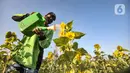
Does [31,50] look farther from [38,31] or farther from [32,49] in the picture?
[38,31]

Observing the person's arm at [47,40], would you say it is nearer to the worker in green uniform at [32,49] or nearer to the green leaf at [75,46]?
the worker in green uniform at [32,49]

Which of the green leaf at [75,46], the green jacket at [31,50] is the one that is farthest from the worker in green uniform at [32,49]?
the green leaf at [75,46]

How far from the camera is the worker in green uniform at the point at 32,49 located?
109 centimetres

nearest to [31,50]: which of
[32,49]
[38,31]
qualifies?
[32,49]

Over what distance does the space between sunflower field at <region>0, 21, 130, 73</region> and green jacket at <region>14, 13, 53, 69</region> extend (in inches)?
1.9

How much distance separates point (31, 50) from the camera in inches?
43.3

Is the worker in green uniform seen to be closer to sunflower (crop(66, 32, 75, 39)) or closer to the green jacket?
the green jacket

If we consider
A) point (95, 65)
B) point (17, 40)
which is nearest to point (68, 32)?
point (17, 40)

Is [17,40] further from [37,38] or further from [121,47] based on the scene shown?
[121,47]

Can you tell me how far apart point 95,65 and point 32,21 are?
631mm

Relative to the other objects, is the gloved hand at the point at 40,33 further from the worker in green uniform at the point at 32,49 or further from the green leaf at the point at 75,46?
the green leaf at the point at 75,46

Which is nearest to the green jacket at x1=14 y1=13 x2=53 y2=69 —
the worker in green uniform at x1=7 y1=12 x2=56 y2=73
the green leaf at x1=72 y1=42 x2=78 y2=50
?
the worker in green uniform at x1=7 y1=12 x2=56 y2=73

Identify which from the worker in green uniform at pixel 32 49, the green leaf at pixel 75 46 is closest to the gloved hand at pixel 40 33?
the worker in green uniform at pixel 32 49

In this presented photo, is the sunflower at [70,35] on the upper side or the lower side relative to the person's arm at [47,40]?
upper
